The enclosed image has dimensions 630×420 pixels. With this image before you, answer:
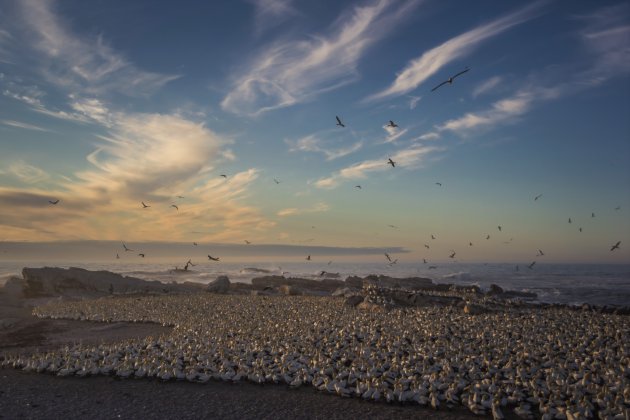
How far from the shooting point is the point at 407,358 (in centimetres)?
1123

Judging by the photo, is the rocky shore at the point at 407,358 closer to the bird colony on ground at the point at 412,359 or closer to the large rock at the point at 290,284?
the bird colony on ground at the point at 412,359

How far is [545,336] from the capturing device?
14.1 metres

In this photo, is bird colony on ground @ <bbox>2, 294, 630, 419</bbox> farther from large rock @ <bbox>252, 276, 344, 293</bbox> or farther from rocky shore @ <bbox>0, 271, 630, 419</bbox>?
large rock @ <bbox>252, 276, 344, 293</bbox>

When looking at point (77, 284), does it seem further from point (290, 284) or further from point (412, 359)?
point (412, 359)

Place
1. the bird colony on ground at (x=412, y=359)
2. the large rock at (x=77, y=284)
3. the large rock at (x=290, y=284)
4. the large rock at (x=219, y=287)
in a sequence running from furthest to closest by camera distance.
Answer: the large rock at (x=290, y=284), the large rock at (x=219, y=287), the large rock at (x=77, y=284), the bird colony on ground at (x=412, y=359)

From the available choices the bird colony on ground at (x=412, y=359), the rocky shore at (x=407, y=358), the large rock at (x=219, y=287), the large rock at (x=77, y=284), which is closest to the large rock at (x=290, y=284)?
the large rock at (x=219, y=287)

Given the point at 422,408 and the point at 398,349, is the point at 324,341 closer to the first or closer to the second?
the point at 398,349

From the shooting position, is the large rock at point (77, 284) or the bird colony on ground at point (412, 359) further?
the large rock at point (77, 284)

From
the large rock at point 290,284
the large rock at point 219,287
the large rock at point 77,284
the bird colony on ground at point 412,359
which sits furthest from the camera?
the large rock at point 290,284

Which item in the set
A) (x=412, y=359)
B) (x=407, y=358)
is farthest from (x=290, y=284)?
(x=412, y=359)

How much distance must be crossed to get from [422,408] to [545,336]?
7710mm

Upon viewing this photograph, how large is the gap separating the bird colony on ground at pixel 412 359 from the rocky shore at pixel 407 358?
3 cm

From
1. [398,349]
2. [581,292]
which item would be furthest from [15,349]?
[581,292]

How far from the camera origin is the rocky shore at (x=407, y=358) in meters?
9.06
